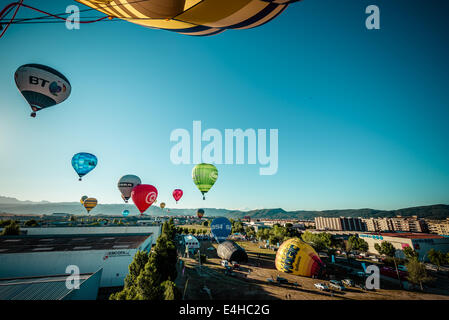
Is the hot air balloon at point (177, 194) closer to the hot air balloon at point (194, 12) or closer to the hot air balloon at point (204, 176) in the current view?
the hot air balloon at point (204, 176)

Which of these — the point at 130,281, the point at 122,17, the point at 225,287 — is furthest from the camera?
the point at 225,287

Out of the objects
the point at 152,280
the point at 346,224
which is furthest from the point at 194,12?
the point at 346,224

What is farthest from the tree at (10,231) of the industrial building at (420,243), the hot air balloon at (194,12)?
the industrial building at (420,243)
